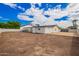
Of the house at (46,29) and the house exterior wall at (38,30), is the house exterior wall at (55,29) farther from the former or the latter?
the house exterior wall at (38,30)

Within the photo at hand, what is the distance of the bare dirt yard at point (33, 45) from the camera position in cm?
265

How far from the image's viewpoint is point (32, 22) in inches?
104

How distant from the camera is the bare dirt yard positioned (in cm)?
265

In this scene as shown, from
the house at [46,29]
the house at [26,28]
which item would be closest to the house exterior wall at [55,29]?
the house at [46,29]

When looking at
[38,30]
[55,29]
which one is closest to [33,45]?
[38,30]

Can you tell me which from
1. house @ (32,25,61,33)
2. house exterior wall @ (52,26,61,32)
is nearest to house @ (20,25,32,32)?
house @ (32,25,61,33)

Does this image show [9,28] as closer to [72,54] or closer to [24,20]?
[24,20]

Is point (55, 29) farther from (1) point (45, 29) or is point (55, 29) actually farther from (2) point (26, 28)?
(2) point (26, 28)

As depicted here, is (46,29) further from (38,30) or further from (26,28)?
(26,28)

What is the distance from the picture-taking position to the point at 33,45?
105 inches

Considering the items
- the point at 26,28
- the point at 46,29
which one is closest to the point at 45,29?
the point at 46,29

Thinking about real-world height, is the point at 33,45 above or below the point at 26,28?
below

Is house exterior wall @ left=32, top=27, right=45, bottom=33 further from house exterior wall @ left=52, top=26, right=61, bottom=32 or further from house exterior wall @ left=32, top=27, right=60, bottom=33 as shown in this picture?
house exterior wall @ left=52, top=26, right=61, bottom=32

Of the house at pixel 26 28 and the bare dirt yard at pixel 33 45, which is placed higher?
the house at pixel 26 28
